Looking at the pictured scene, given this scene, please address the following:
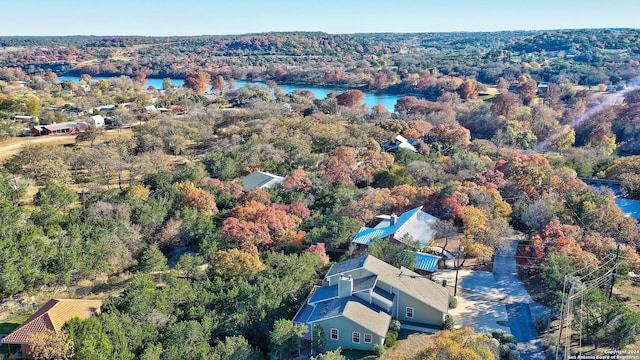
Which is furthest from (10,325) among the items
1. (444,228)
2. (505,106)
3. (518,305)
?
(505,106)

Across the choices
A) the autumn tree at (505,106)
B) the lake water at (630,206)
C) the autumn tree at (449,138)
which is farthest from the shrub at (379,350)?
the autumn tree at (505,106)

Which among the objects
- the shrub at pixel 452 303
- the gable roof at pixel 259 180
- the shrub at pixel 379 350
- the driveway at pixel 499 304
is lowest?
the driveway at pixel 499 304

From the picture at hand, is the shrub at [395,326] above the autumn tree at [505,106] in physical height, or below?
below

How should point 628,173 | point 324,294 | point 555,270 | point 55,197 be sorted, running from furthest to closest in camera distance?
point 628,173
point 55,197
point 555,270
point 324,294

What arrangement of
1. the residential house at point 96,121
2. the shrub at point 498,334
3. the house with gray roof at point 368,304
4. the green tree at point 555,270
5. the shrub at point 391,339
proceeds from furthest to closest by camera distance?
the residential house at point 96,121 < the green tree at point 555,270 < the shrub at point 391,339 < the house with gray roof at point 368,304 < the shrub at point 498,334

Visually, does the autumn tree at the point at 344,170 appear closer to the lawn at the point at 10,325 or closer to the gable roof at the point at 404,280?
the gable roof at the point at 404,280

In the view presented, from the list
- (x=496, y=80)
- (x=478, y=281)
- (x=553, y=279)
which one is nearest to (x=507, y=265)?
(x=478, y=281)

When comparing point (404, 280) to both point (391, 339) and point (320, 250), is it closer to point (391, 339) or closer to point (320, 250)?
point (391, 339)
